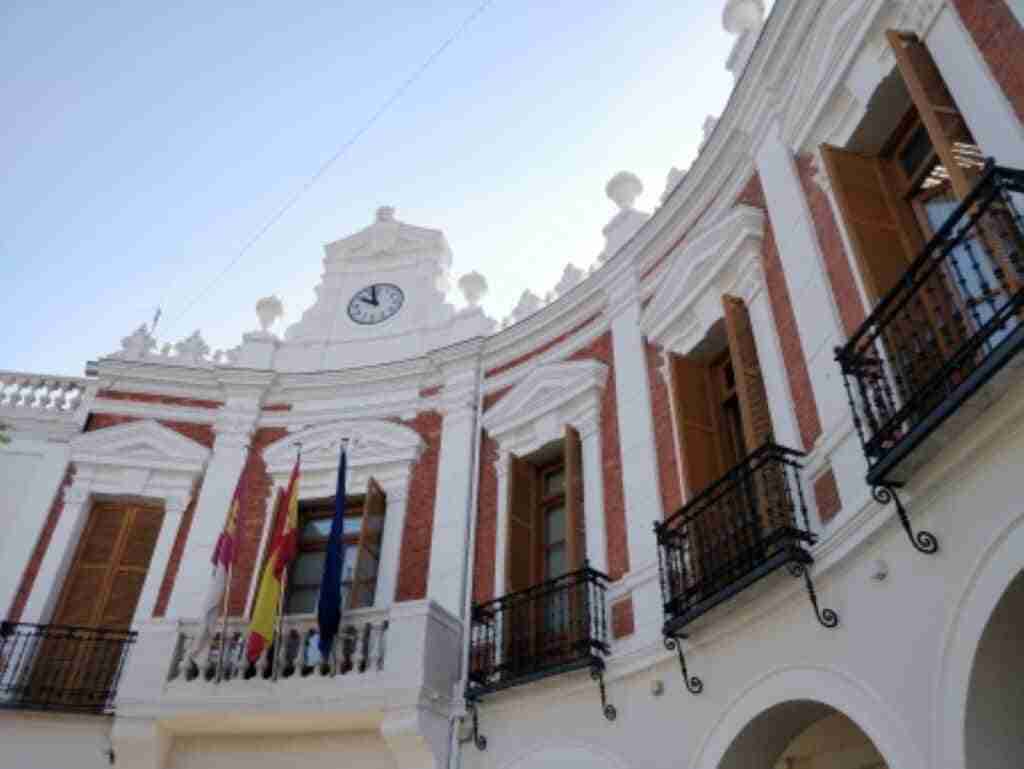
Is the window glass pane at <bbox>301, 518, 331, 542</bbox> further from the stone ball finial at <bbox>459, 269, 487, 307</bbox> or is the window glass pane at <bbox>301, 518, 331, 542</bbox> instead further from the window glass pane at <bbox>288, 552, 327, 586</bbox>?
the stone ball finial at <bbox>459, 269, 487, 307</bbox>

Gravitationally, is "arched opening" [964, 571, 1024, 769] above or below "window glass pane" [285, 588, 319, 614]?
below

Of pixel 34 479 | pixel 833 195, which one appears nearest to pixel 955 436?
pixel 833 195

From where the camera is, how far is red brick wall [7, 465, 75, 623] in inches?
440

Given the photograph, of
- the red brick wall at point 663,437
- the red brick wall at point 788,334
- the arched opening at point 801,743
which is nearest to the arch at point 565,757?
the arched opening at point 801,743

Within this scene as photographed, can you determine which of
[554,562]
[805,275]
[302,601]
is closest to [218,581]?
[302,601]

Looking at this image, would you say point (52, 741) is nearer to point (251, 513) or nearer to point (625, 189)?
point (251, 513)

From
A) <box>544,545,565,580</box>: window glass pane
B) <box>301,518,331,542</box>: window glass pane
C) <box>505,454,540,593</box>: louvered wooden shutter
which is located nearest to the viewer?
<box>505,454,540,593</box>: louvered wooden shutter

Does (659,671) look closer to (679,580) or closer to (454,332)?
(679,580)

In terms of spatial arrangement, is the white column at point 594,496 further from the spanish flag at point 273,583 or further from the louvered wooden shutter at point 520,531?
the spanish flag at point 273,583

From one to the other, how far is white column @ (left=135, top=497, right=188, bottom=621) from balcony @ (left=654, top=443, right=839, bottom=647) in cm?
638

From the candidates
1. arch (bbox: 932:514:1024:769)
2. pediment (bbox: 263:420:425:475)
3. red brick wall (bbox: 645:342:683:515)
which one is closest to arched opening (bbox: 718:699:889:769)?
arch (bbox: 932:514:1024:769)

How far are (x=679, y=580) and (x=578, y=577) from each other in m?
1.47

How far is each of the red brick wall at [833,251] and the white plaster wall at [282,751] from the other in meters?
5.92

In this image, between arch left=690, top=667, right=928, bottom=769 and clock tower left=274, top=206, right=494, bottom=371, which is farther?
clock tower left=274, top=206, right=494, bottom=371
